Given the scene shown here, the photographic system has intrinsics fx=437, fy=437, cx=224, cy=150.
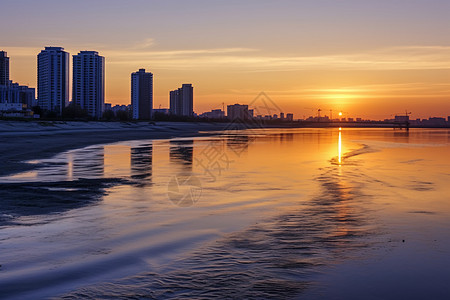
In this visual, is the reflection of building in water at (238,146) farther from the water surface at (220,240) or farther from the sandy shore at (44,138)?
the water surface at (220,240)

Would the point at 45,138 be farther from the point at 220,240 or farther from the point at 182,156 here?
the point at 220,240

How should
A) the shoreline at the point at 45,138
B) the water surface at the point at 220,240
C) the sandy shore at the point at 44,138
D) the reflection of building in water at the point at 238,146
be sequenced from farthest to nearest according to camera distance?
1. the reflection of building in water at the point at 238,146
2. the sandy shore at the point at 44,138
3. the shoreline at the point at 45,138
4. the water surface at the point at 220,240

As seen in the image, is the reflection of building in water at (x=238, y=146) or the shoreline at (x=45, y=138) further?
the reflection of building in water at (x=238, y=146)

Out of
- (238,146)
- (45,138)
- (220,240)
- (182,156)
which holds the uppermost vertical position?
(45,138)

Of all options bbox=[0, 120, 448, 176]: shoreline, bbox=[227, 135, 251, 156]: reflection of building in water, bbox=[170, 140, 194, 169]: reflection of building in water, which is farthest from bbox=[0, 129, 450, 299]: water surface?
bbox=[227, 135, 251, 156]: reflection of building in water

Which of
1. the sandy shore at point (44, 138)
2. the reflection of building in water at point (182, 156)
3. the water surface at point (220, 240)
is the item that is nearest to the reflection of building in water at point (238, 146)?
the reflection of building in water at point (182, 156)

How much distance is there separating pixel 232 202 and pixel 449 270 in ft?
21.1

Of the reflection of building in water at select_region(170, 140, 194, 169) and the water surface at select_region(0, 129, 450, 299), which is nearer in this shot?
the water surface at select_region(0, 129, 450, 299)

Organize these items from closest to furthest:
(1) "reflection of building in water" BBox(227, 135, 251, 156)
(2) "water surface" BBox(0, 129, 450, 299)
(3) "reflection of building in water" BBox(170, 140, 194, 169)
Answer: (2) "water surface" BBox(0, 129, 450, 299) → (3) "reflection of building in water" BBox(170, 140, 194, 169) → (1) "reflection of building in water" BBox(227, 135, 251, 156)

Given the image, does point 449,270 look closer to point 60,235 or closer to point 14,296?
point 14,296

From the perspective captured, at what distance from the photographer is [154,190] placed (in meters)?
13.9

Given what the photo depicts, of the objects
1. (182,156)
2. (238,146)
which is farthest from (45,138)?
(182,156)

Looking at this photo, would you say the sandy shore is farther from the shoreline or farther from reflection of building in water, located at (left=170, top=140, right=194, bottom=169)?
reflection of building in water, located at (left=170, top=140, right=194, bottom=169)

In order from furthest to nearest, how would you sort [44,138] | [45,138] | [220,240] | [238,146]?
[45,138], [44,138], [238,146], [220,240]
